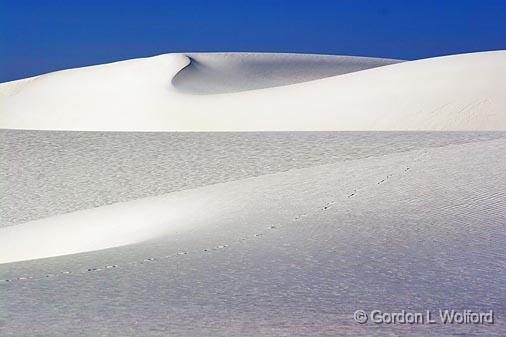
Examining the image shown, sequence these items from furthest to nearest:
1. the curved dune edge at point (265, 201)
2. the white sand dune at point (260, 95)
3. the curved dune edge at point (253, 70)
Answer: the curved dune edge at point (253, 70), the white sand dune at point (260, 95), the curved dune edge at point (265, 201)

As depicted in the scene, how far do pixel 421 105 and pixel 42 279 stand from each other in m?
22.6

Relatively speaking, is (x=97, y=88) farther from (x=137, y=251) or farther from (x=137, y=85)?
(x=137, y=251)

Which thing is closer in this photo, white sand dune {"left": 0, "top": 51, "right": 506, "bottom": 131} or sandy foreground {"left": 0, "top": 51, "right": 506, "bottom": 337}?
sandy foreground {"left": 0, "top": 51, "right": 506, "bottom": 337}

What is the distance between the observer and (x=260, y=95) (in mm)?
35469

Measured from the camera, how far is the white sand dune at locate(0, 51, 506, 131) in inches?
1085

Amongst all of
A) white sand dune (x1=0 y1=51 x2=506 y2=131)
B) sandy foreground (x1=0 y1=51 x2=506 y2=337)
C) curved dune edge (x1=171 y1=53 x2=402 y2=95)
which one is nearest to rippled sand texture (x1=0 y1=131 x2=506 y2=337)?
sandy foreground (x1=0 y1=51 x2=506 y2=337)

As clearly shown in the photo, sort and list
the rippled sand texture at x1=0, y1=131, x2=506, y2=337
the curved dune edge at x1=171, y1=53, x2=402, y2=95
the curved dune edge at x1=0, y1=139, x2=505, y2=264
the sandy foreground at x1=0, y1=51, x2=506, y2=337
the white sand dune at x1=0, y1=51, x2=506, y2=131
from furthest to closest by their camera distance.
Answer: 1. the curved dune edge at x1=171, y1=53, x2=402, y2=95
2. the white sand dune at x1=0, y1=51, x2=506, y2=131
3. the curved dune edge at x1=0, y1=139, x2=505, y2=264
4. the sandy foreground at x1=0, y1=51, x2=506, y2=337
5. the rippled sand texture at x1=0, y1=131, x2=506, y2=337

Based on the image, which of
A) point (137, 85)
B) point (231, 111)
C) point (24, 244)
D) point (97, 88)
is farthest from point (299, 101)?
point (24, 244)

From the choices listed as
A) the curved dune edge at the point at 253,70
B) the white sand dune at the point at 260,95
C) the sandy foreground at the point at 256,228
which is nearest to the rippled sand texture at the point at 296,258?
the sandy foreground at the point at 256,228

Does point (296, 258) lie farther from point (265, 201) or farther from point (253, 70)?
point (253, 70)

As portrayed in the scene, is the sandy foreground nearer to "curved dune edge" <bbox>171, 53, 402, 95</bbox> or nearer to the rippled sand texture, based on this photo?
the rippled sand texture

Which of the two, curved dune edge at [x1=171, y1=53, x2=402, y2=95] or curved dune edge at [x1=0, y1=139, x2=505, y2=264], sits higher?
curved dune edge at [x1=171, y1=53, x2=402, y2=95]

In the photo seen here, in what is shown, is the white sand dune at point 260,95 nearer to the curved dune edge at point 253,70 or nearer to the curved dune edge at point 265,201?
the curved dune edge at point 253,70

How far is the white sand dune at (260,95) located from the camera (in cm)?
2755
